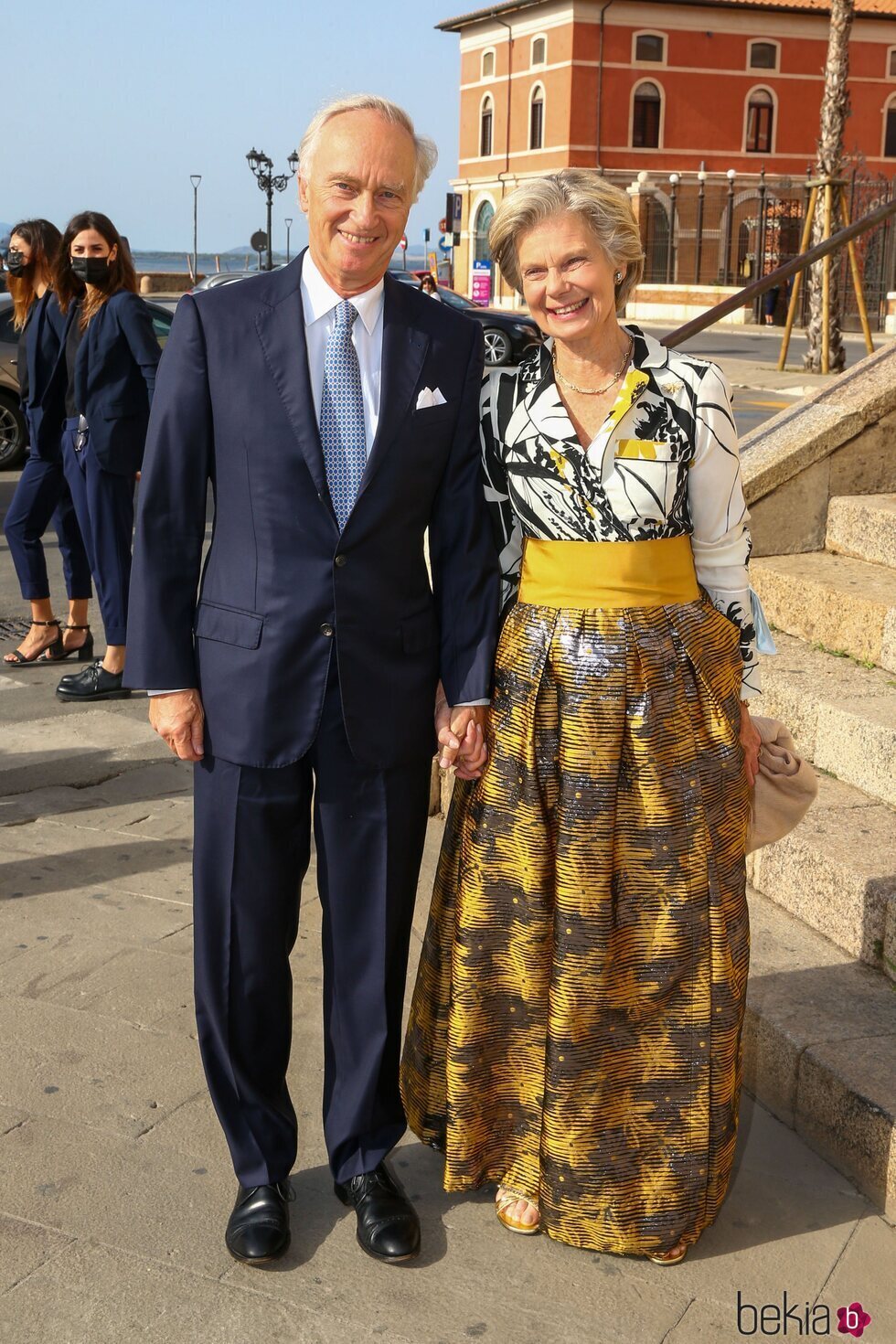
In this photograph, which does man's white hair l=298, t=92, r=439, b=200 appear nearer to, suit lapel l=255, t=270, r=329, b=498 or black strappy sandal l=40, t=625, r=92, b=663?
suit lapel l=255, t=270, r=329, b=498

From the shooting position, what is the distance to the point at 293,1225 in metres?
2.81

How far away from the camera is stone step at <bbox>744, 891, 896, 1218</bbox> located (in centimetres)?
289

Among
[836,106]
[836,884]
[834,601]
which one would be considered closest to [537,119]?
[836,106]

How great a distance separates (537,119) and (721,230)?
12.0m

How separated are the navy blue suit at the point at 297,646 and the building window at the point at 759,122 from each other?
5637cm

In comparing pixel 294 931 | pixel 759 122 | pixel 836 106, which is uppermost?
pixel 759 122

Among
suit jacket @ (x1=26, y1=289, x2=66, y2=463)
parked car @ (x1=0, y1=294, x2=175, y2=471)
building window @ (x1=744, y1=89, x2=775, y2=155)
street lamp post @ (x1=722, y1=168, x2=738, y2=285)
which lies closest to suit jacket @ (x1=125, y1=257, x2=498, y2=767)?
suit jacket @ (x1=26, y1=289, x2=66, y2=463)

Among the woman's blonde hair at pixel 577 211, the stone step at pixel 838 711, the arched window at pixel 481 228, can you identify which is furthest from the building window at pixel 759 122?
the woman's blonde hair at pixel 577 211

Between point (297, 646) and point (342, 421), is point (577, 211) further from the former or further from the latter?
point (297, 646)

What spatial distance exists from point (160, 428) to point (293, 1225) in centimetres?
156

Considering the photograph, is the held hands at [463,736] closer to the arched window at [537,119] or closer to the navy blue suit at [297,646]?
the navy blue suit at [297,646]

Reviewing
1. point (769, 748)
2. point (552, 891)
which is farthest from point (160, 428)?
point (769, 748)

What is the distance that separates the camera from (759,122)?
54500 mm

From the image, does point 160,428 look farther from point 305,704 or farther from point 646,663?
point 646,663
